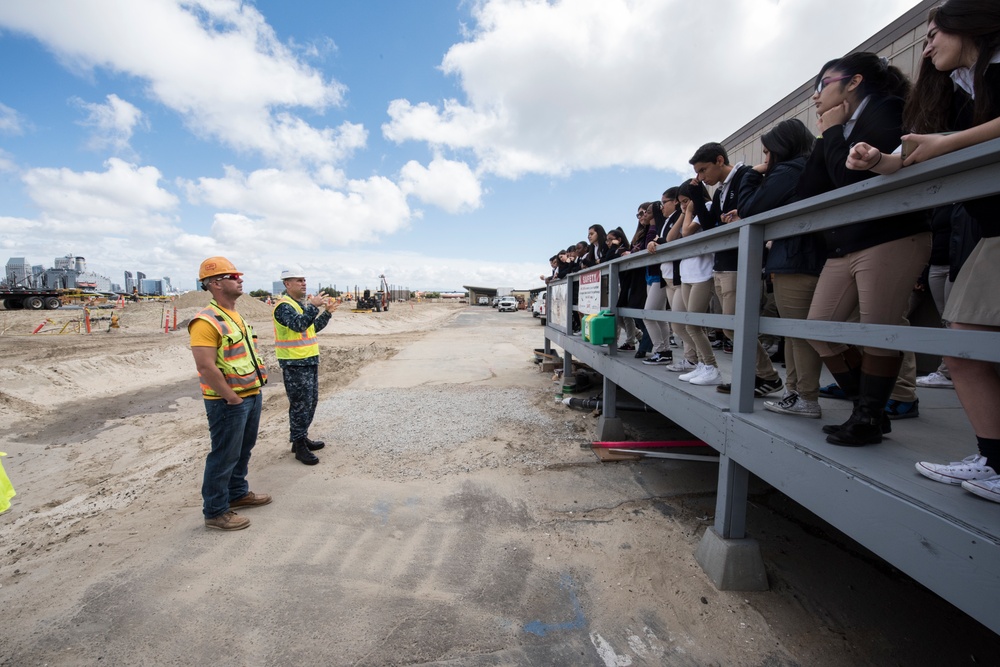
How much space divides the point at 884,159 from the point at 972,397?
92cm

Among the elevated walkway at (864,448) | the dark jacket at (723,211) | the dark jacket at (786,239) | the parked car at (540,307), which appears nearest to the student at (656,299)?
the dark jacket at (723,211)

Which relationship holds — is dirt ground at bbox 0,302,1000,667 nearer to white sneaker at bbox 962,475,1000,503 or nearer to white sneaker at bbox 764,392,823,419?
white sneaker at bbox 764,392,823,419

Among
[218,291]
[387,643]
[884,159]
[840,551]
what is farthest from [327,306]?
[840,551]

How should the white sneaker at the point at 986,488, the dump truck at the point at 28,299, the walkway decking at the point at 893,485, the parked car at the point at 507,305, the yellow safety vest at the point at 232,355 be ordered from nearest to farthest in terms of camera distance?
the walkway decking at the point at 893,485
the white sneaker at the point at 986,488
the yellow safety vest at the point at 232,355
the dump truck at the point at 28,299
the parked car at the point at 507,305

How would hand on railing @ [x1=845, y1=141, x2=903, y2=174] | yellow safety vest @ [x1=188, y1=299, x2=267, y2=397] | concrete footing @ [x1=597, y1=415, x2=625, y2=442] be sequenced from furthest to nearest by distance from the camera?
concrete footing @ [x1=597, y1=415, x2=625, y2=442] → yellow safety vest @ [x1=188, y1=299, x2=267, y2=397] → hand on railing @ [x1=845, y1=141, x2=903, y2=174]

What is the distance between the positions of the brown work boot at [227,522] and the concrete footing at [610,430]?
3.42 m

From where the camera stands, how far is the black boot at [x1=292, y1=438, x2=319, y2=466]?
4.51 metres

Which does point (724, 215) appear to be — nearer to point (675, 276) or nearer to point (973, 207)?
point (675, 276)

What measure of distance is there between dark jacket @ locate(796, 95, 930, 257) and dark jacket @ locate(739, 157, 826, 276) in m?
0.33

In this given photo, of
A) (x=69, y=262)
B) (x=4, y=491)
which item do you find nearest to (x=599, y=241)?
(x=4, y=491)

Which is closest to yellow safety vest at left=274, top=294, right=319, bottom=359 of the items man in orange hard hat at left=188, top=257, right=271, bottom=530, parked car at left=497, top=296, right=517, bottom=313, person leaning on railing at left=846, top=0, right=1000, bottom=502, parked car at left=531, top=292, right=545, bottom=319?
man in orange hard hat at left=188, top=257, right=271, bottom=530

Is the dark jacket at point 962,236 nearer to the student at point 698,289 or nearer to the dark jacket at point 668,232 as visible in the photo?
the student at point 698,289

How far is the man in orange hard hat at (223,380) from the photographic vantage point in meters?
3.11

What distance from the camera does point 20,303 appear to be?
26.3 m
